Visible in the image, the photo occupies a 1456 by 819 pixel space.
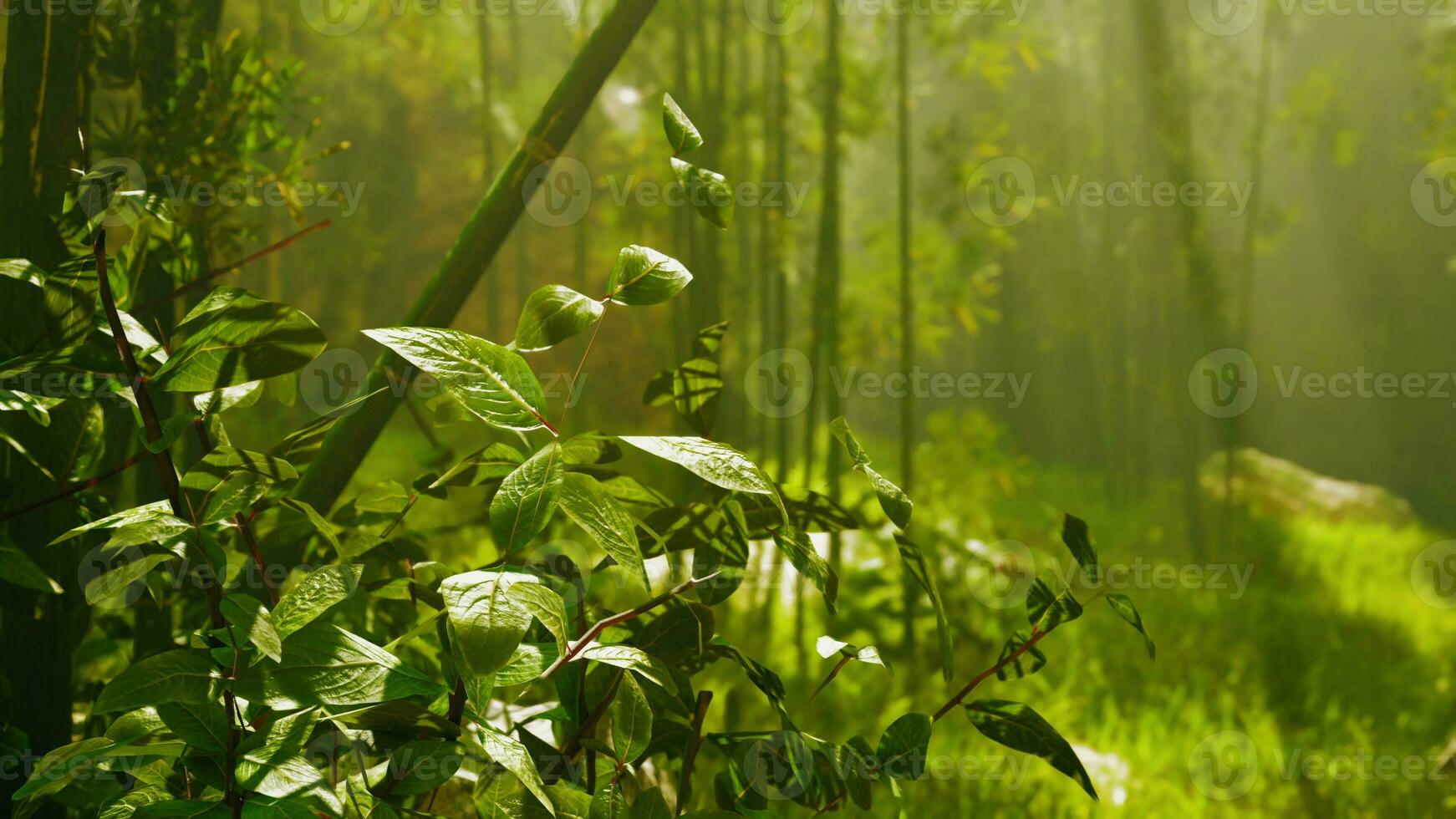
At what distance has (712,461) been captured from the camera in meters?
0.39

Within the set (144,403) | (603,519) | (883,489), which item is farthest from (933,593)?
(144,403)

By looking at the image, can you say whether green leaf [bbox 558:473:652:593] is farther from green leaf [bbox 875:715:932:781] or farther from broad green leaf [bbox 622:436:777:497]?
green leaf [bbox 875:715:932:781]

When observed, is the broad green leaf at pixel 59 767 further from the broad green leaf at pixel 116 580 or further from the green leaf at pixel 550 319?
the green leaf at pixel 550 319

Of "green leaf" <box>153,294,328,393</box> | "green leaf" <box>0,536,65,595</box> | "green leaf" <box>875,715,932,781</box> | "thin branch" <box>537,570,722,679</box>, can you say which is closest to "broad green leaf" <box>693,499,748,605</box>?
"thin branch" <box>537,570,722,679</box>

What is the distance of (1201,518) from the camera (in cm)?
420

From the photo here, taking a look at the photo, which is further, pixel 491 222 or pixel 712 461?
pixel 491 222

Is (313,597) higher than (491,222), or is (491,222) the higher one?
(491,222)

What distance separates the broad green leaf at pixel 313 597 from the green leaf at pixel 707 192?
0.22 m

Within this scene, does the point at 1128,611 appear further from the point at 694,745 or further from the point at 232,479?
the point at 232,479

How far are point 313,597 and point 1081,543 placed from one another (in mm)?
372

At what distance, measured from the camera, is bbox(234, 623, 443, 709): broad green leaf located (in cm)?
37

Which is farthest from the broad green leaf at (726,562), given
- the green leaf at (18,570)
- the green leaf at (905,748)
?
the green leaf at (18,570)

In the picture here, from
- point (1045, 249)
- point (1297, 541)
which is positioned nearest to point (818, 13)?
point (1297, 541)

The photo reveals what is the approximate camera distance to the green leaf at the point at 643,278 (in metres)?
0.42
